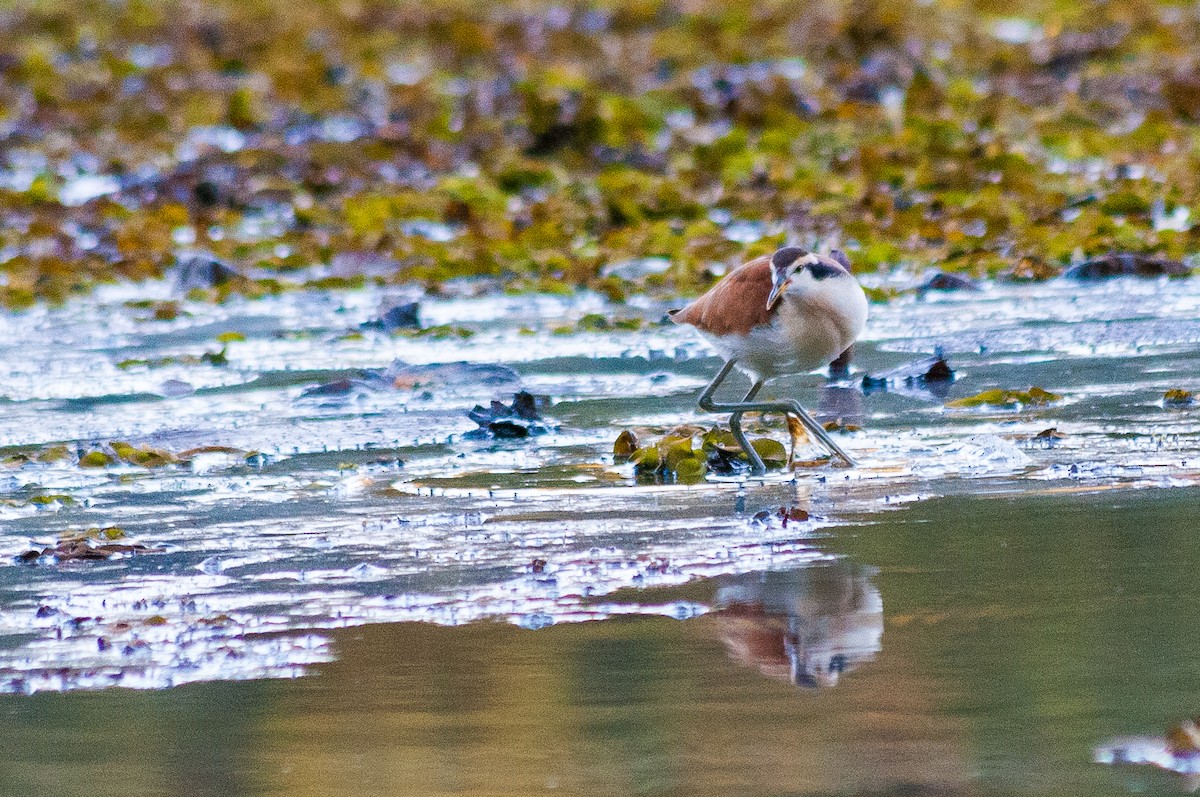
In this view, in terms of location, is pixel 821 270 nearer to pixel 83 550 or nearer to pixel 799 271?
pixel 799 271

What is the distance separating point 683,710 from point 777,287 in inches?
104

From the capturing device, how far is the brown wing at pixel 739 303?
6328 mm

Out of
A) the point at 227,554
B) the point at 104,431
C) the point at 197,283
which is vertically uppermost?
the point at 197,283

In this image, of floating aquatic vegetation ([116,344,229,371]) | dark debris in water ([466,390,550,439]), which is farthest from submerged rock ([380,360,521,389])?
floating aquatic vegetation ([116,344,229,371])

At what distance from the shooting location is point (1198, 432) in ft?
20.7

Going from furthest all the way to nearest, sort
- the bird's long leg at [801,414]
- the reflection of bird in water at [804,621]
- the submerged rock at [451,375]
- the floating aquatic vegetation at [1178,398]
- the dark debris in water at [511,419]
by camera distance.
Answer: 1. the submerged rock at [451,375]
2. the dark debris in water at [511,419]
3. the floating aquatic vegetation at [1178,398]
4. the bird's long leg at [801,414]
5. the reflection of bird in water at [804,621]

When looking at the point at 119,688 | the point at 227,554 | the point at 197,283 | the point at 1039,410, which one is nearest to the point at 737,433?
the point at 1039,410

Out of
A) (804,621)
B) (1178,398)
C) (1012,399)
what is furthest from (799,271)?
(804,621)

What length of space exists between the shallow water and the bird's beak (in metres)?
0.50

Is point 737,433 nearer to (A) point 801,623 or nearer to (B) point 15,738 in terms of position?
(A) point 801,623

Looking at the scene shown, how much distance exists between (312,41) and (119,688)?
60.1 feet

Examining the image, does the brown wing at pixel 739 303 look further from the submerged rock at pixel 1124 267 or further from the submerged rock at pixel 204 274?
the submerged rock at pixel 204 274

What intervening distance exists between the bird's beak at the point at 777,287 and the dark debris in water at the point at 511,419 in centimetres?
125

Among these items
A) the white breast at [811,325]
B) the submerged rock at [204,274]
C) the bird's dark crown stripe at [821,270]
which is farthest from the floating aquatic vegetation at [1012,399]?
the submerged rock at [204,274]
